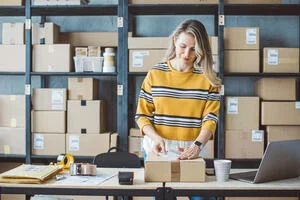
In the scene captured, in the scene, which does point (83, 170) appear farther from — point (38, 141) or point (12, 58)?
point (12, 58)

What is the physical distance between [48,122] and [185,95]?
1.73 meters

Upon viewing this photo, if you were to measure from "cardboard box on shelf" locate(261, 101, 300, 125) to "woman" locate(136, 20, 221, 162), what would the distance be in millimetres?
1349

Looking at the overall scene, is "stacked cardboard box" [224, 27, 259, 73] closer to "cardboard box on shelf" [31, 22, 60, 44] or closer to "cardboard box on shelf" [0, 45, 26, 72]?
"cardboard box on shelf" [31, 22, 60, 44]

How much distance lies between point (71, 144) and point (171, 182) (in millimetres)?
1818

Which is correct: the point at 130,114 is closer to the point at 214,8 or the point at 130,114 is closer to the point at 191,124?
the point at 214,8

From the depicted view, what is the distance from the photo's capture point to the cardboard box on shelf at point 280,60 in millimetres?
3400

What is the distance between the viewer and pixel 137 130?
3.47 metres

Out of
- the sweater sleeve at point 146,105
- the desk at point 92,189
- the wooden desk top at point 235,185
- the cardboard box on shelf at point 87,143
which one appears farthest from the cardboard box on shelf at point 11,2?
the wooden desk top at point 235,185

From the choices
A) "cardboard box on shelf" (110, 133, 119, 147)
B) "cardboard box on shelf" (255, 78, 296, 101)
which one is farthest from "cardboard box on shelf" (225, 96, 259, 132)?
"cardboard box on shelf" (110, 133, 119, 147)

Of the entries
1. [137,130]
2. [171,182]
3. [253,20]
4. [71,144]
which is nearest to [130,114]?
[137,130]

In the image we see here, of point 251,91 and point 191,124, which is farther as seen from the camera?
point 251,91

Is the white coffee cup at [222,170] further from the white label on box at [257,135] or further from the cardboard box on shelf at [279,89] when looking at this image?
the cardboard box on shelf at [279,89]

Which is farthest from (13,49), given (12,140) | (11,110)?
(12,140)

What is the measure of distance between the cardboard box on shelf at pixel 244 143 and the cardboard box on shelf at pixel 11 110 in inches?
69.1
